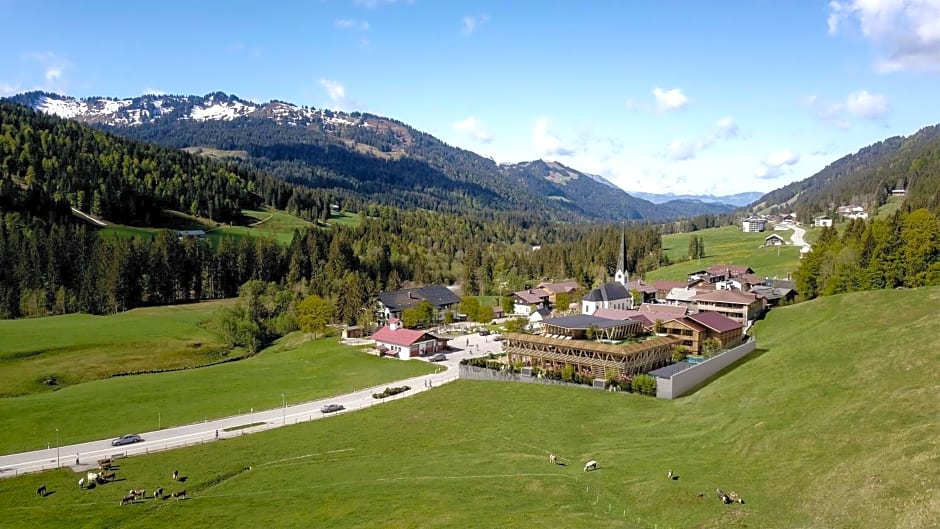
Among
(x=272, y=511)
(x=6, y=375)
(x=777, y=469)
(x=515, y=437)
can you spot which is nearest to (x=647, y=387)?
(x=515, y=437)

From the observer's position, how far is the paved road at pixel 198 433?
129 feet

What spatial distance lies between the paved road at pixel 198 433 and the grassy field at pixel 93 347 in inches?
846

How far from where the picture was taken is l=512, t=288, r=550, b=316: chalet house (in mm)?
109688

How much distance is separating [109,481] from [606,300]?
6754 centimetres

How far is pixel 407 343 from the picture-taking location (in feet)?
244

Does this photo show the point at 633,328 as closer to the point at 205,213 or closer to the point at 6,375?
the point at 6,375

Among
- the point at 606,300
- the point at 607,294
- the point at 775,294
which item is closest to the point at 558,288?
the point at 607,294

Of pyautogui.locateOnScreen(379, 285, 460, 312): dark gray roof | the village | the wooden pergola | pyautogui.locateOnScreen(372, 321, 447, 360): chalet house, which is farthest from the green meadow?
pyautogui.locateOnScreen(379, 285, 460, 312): dark gray roof

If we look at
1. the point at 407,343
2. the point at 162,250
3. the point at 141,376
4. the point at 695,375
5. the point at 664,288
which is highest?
the point at 162,250

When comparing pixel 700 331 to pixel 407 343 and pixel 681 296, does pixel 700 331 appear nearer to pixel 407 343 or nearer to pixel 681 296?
pixel 681 296

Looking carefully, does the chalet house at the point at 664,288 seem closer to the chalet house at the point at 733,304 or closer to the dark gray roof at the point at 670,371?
the chalet house at the point at 733,304

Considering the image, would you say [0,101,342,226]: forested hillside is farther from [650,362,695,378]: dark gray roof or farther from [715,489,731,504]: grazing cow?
[715,489,731,504]: grazing cow

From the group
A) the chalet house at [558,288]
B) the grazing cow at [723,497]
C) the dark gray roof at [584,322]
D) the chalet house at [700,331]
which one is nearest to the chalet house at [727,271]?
the chalet house at [558,288]

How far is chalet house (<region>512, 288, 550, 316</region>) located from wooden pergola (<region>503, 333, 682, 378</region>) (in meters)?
46.9
